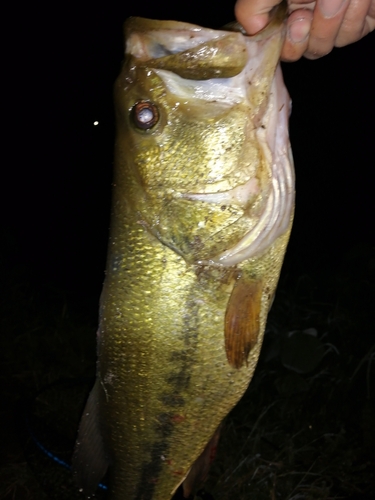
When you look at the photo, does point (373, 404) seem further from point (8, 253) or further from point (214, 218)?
point (8, 253)

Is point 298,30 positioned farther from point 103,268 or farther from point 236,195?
point 103,268

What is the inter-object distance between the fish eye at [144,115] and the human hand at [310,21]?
0.43 metres

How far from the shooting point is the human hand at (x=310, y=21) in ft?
5.06

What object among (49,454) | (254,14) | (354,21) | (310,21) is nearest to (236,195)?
(254,14)

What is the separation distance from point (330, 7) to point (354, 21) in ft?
0.84

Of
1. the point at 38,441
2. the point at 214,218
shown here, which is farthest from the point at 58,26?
the point at 214,218

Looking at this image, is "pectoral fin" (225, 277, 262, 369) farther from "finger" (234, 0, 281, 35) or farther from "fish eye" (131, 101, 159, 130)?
"finger" (234, 0, 281, 35)

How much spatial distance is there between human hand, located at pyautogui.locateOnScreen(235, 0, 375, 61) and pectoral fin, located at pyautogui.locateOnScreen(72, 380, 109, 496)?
5.56ft

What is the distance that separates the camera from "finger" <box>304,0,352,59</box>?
1.71 meters

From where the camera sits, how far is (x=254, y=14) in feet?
5.03

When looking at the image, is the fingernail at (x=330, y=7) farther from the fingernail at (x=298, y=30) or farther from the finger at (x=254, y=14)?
the finger at (x=254, y=14)

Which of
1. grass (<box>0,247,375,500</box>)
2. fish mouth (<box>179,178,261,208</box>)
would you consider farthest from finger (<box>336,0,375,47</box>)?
grass (<box>0,247,375,500</box>)

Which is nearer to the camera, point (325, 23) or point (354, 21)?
point (325, 23)

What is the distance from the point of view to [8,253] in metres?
7.34
